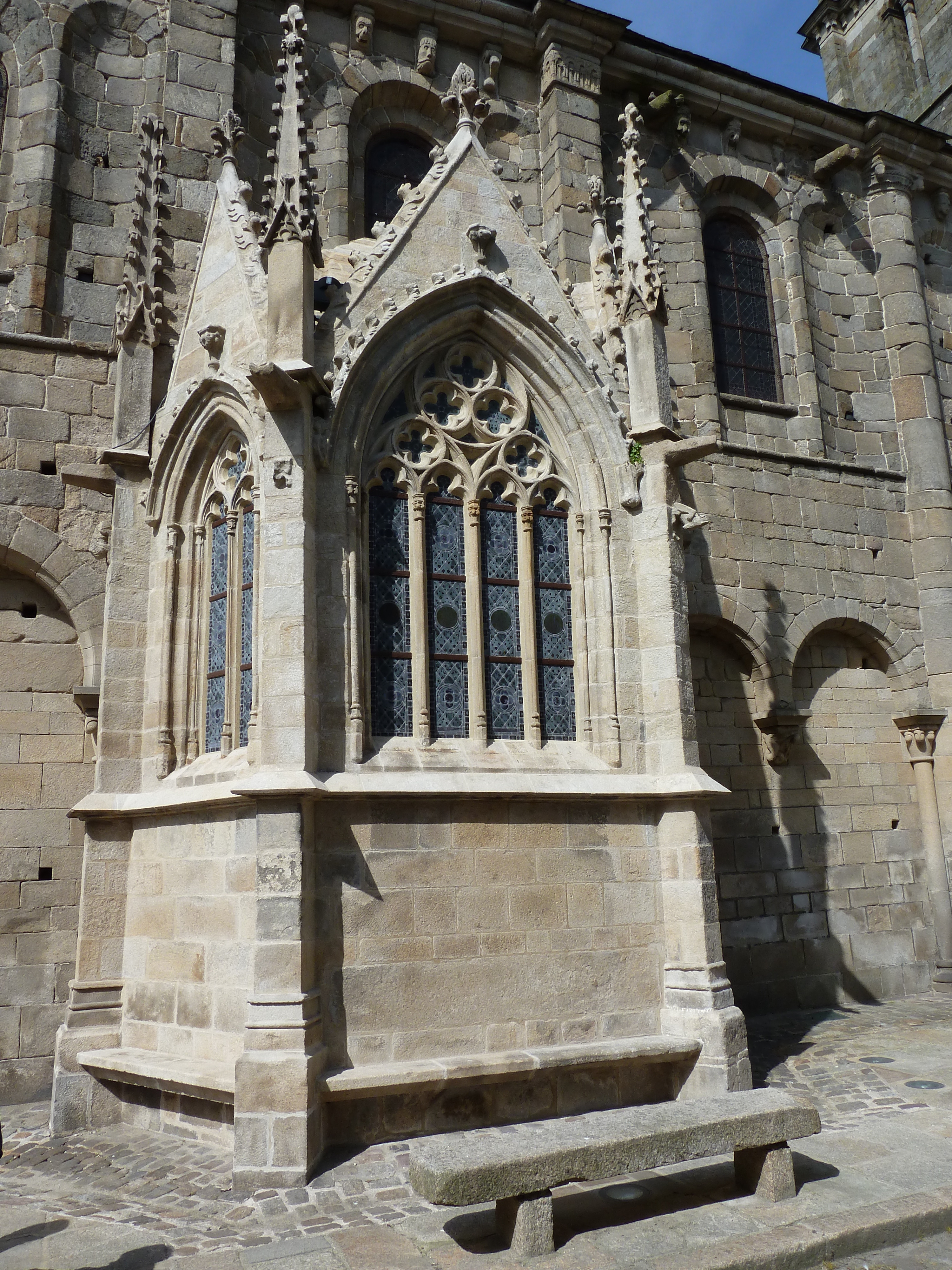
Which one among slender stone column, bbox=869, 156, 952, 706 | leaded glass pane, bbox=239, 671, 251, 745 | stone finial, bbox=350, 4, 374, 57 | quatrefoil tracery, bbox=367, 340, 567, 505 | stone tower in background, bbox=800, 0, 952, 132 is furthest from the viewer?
stone tower in background, bbox=800, 0, 952, 132

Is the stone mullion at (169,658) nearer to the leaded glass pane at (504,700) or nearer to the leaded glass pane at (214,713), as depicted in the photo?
the leaded glass pane at (214,713)

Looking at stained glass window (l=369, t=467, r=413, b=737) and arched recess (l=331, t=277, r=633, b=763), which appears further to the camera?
arched recess (l=331, t=277, r=633, b=763)

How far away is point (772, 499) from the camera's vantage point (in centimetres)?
1087

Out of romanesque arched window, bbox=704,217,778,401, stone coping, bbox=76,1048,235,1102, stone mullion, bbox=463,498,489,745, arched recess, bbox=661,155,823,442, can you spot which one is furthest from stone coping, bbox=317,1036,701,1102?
romanesque arched window, bbox=704,217,778,401

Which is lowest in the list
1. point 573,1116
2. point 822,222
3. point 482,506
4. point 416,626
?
point 573,1116

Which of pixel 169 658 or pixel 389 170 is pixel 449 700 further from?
pixel 389 170

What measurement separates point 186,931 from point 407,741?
184 centimetres

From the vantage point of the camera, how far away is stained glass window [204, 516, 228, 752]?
22.6ft

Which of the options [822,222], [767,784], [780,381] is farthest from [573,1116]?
[822,222]

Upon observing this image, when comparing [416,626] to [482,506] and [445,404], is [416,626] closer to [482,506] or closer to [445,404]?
[482,506]

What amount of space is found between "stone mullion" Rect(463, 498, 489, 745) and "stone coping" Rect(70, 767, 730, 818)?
1.36 feet

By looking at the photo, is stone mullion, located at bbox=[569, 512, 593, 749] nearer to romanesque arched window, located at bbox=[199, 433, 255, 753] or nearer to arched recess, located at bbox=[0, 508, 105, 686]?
romanesque arched window, located at bbox=[199, 433, 255, 753]

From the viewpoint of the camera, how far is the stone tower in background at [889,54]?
14.9m

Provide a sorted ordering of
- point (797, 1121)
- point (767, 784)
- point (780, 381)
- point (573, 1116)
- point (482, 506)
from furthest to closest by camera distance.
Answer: point (780, 381) < point (767, 784) < point (482, 506) < point (573, 1116) < point (797, 1121)
